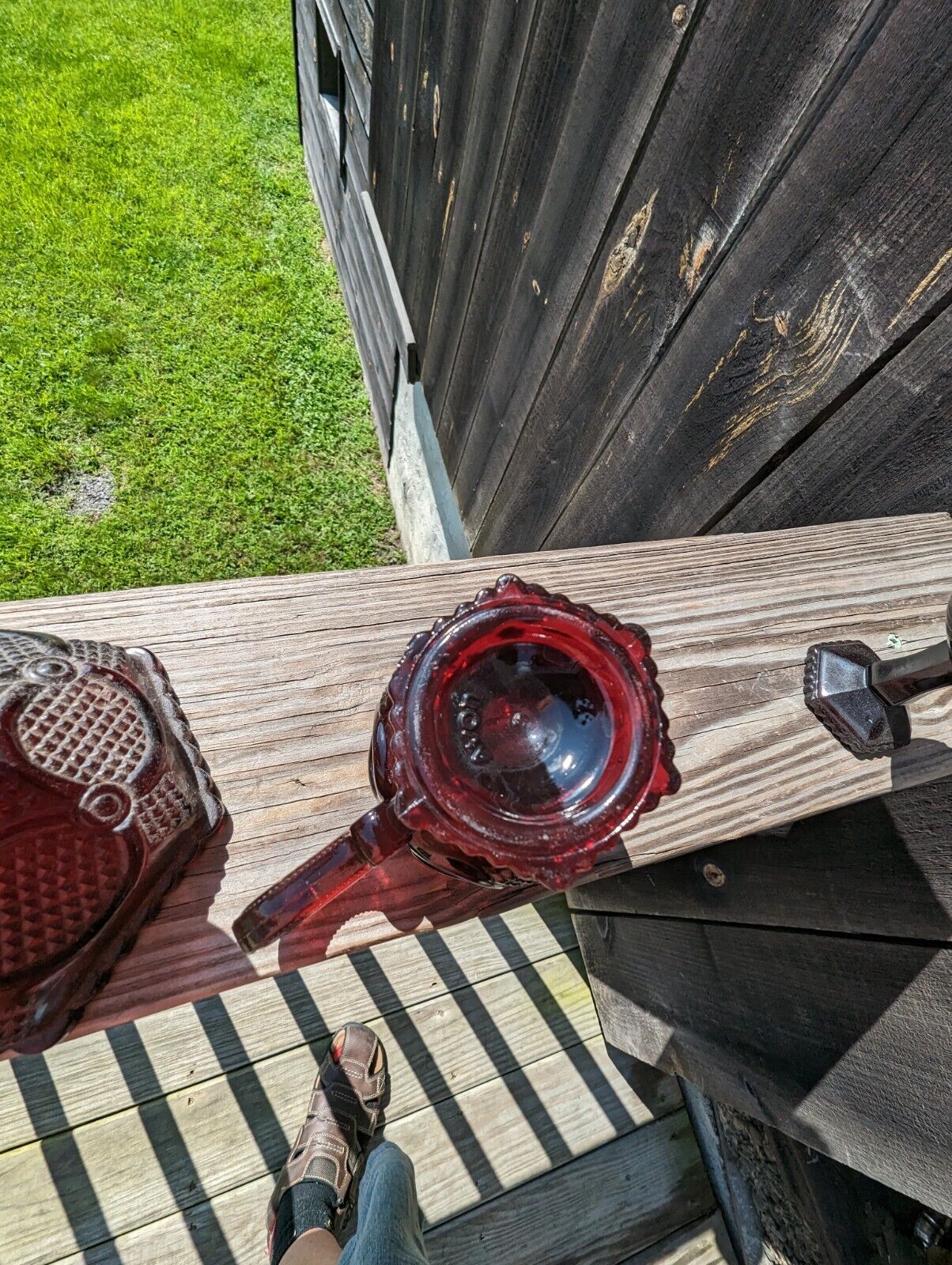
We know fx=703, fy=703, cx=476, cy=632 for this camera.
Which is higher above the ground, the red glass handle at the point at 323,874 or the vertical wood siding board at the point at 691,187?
the vertical wood siding board at the point at 691,187

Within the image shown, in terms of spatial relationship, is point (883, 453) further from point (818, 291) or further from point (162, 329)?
point (162, 329)

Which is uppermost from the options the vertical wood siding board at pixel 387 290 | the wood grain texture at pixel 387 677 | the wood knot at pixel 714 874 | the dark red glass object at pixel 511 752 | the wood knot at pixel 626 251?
the wood knot at pixel 626 251

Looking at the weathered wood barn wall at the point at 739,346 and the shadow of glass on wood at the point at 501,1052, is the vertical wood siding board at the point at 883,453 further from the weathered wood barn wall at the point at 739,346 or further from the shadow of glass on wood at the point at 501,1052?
the shadow of glass on wood at the point at 501,1052

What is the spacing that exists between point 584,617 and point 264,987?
2.39 m

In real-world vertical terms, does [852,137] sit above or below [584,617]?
above

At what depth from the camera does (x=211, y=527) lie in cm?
337

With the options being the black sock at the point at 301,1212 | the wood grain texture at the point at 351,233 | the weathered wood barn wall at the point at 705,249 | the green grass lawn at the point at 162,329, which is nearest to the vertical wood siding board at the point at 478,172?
the weathered wood barn wall at the point at 705,249

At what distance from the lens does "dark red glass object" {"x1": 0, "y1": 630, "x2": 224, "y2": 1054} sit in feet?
1.45

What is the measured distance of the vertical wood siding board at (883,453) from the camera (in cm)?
82

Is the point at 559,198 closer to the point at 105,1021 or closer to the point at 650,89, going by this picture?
the point at 650,89

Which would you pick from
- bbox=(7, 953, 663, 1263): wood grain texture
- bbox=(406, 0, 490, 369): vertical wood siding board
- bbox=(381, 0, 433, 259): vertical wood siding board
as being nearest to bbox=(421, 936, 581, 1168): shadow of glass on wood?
bbox=(7, 953, 663, 1263): wood grain texture

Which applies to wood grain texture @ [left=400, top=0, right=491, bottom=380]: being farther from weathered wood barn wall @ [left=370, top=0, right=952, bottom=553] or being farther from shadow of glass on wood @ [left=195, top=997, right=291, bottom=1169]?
shadow of glass on wood @ [left=195, top=997, right=291, bottom=1169]

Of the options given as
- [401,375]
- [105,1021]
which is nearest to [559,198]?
[105,1021]

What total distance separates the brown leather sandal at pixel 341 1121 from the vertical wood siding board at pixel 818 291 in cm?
197
